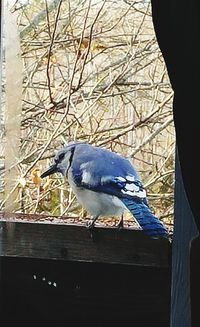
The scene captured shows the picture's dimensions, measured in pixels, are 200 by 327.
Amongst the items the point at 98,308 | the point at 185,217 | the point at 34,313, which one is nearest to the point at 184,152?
the point at 185,217

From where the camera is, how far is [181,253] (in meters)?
1.97

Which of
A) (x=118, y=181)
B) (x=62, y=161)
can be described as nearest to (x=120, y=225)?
(x=118, y=181)

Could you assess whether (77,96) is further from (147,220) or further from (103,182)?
(147,220)

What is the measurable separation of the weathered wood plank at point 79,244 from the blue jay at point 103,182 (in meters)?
0.04

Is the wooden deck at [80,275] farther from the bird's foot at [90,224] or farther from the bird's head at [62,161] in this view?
the bird's head at [62,161]

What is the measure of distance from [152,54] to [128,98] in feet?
0.47

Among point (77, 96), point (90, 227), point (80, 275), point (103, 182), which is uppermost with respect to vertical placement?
point (77, 96)

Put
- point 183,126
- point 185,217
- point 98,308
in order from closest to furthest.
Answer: point 183,126, point 185,217, point 98,308

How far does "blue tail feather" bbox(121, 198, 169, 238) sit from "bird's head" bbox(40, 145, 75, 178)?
0.74 ft

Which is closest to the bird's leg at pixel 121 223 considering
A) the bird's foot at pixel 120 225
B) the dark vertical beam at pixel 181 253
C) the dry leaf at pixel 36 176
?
the bird's foot at pixel 120 225

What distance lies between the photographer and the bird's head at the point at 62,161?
210 centimetres

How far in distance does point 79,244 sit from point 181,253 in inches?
12.7

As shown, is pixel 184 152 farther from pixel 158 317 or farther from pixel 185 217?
pixel 158 317

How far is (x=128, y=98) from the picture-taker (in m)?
2.04
